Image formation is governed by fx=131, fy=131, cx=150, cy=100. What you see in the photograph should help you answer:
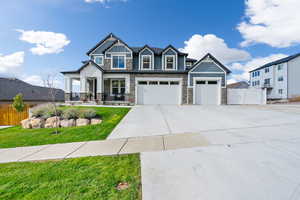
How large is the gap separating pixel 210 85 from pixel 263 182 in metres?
13.4

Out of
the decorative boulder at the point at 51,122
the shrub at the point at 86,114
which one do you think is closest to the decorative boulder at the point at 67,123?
the decorative boulder at the point at 51,122

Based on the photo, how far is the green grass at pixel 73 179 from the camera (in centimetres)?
204

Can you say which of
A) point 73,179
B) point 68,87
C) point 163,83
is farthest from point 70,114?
point 163,83

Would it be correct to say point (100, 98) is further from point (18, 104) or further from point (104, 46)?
point (104, 46)

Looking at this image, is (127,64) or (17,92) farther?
(17,92)

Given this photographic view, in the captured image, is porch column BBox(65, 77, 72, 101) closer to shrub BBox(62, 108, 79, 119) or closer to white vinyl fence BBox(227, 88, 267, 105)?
shrub BBox(62, 108, 79, 119)

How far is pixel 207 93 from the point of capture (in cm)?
1426

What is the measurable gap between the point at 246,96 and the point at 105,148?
1712cm

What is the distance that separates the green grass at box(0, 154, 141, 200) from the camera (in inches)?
80.1

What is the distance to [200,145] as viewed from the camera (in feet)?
12.2

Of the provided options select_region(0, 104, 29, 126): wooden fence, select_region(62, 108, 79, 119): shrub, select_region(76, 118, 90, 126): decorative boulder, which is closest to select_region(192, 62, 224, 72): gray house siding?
select_region(76, 118, 90, 126): decorative boulder

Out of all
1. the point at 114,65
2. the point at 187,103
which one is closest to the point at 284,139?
the point at 187,103

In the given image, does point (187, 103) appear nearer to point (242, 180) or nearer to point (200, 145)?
point (200, 145)

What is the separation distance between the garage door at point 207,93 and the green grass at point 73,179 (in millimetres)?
12535
